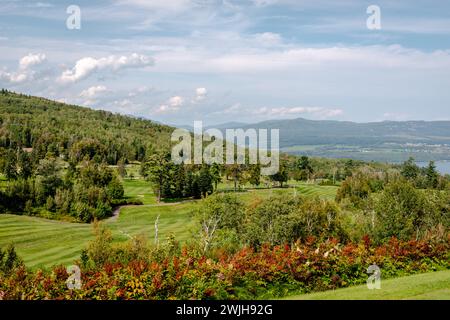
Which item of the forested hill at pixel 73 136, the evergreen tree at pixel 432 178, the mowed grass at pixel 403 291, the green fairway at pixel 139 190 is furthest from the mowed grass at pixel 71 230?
the evergreen tree at pixel 432 178

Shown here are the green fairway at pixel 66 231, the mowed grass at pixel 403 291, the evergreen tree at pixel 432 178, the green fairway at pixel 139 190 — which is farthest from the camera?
the evergreen tree at pixel 432 178

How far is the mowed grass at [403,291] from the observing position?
27.6 feet

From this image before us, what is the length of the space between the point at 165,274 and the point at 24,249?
109 ft

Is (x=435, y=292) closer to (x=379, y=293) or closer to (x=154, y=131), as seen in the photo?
(x=379, y=293)

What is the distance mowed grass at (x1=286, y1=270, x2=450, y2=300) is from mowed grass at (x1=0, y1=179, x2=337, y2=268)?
78.9ft

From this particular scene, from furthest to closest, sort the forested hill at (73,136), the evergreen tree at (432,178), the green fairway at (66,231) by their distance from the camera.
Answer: the forested hill at (73,136), the evergreen tree at (432,178), the green fairway at (66,231)

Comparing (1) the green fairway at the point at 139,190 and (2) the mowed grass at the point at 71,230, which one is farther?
(1) the green fairway at the point at 139,190

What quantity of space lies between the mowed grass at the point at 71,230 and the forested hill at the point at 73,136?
40395 mm

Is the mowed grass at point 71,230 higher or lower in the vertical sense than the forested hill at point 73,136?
lower

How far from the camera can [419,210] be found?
1630 inches

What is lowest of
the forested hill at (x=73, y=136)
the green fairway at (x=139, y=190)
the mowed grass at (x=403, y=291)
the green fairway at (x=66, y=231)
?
the green fairway at (x=66, y=231)

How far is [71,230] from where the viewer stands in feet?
153

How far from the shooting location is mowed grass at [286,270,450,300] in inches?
331

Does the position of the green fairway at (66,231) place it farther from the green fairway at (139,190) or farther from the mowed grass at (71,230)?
the green fairway at (139,190)
